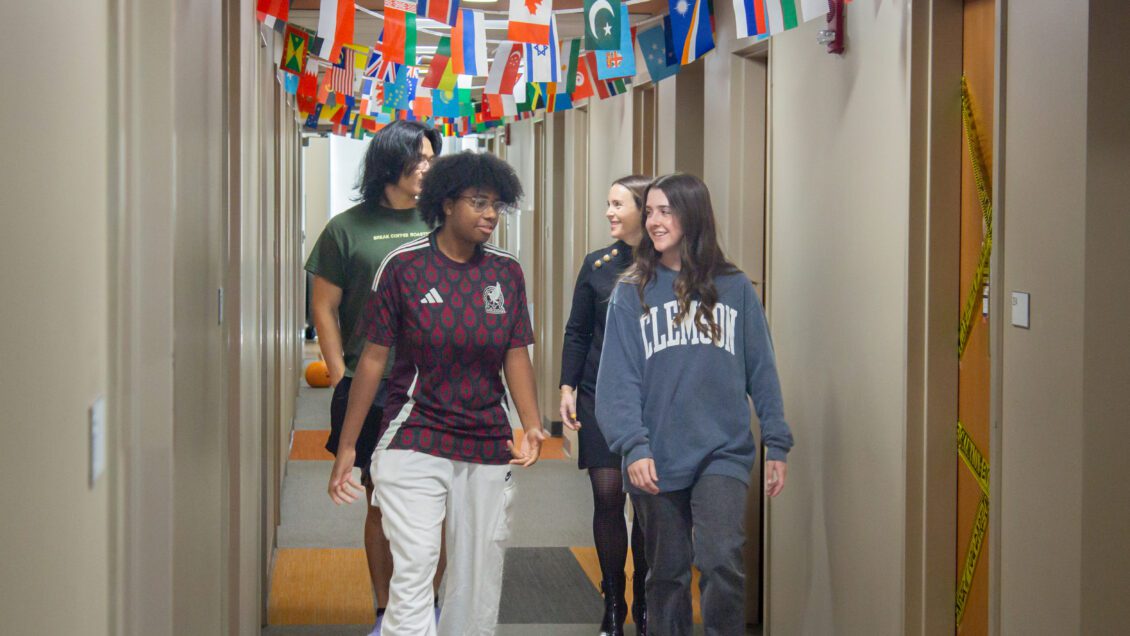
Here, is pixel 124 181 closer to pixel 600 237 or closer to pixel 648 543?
pixel 648 543

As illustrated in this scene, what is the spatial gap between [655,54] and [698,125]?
1202mm

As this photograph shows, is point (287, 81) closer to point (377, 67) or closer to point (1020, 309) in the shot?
point (377, 67)

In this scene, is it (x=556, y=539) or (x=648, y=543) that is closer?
(x=648, y=543)

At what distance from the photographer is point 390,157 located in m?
4.27

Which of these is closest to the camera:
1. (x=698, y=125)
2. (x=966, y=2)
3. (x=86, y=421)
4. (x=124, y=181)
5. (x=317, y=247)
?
(x=86, y=421)

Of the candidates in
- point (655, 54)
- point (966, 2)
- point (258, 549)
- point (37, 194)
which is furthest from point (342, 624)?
point (37, 194)

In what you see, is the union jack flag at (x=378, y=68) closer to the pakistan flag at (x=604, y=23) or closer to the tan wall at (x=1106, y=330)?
the pakistan flag at (x=604, y=23)

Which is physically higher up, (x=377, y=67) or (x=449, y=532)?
(x=377, y=67)

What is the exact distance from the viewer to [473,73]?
4.73m

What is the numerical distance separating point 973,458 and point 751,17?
4.62ft

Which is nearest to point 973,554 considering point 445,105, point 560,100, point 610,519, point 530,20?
point 610,519

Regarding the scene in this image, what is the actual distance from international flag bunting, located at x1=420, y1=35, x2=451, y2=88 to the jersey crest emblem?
89.9 inches

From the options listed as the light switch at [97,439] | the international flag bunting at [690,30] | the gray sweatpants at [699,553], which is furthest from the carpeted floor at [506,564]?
the light switch at [97,439]

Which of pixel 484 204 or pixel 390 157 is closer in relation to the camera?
pixel 484 204
